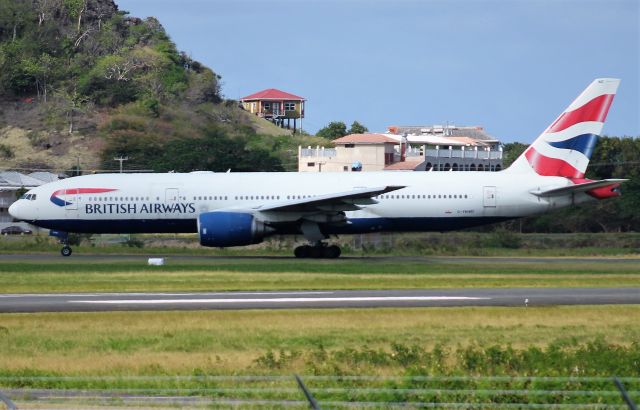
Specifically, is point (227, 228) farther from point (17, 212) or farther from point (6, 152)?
point (6, 152)

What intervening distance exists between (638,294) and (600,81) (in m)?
18.8

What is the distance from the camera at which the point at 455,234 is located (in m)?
56.8

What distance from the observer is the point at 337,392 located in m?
14.9

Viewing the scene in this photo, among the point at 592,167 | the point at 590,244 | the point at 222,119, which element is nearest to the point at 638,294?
the point at 590,244

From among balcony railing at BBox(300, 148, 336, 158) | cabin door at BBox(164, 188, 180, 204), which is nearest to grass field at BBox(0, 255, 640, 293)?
cabin door at BBox(164, 188, 180, 204)

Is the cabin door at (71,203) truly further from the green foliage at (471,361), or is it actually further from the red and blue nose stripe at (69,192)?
the green foliage at (471,361)

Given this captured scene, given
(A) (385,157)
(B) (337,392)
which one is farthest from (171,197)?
(A) (385,157)

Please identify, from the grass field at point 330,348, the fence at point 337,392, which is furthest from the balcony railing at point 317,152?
the fence at point 337,392

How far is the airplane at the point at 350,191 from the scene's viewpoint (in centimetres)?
4516

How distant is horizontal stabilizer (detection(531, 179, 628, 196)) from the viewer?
44.1 meters

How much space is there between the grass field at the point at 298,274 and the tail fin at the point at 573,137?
365 cm

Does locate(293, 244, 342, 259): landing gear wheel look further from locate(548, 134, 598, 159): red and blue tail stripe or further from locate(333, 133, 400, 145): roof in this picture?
locate(333, 133, 400, 145): roof

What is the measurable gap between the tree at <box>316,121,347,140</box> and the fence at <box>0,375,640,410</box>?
134102 millimetres

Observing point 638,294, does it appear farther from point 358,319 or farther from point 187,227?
point 187,227
